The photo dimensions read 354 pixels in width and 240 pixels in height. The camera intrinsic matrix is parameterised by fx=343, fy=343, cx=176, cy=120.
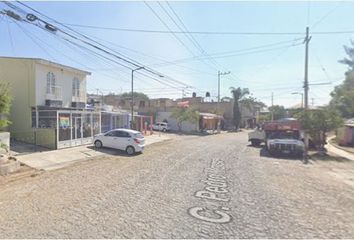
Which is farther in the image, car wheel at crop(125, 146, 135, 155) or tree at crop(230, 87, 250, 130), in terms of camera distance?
tree at crop(230, 87, 250, 130)

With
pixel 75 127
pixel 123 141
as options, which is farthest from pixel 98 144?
pixel 123 141

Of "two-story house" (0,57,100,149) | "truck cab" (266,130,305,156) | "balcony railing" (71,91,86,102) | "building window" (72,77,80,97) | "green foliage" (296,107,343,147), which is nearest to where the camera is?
"two-story house" (0,57,100,149)

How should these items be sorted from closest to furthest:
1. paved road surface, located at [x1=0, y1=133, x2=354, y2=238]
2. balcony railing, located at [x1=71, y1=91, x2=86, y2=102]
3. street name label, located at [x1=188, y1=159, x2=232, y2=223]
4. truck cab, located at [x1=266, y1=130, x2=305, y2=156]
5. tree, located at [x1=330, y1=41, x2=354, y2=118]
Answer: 1. paved road surface, located at [x1=0, y1=133, x2=354, y2=238]
2. street name label, located at [x1=188, y1=159, x2=232, y2=223]
3. truck cab, located at [x1=266, y1=130, x2=305, y2=156]
4. balcony railing, located at [x1=71, y1=91, x2=86, y2=102]
5. tree, located at [x1=330, y1=41, x2=354, y2=118]

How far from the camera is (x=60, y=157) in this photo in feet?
66.7

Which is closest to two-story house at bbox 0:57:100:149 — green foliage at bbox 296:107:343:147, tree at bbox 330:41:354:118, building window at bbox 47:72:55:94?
building window at bbox 47:72:55:94

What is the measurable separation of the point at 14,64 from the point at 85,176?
15.0 metres

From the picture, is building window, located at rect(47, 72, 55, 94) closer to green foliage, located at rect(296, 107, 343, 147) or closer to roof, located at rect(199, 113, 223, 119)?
green foliage, located at rect(296, 107, 343, 147)

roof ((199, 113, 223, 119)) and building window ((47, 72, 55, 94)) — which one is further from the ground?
building window ((47, 72, 55, 94))

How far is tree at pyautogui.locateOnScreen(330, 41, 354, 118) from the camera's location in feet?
186

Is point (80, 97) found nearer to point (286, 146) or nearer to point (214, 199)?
point (286, 146)

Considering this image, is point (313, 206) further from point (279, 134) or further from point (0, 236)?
point (279, 134)

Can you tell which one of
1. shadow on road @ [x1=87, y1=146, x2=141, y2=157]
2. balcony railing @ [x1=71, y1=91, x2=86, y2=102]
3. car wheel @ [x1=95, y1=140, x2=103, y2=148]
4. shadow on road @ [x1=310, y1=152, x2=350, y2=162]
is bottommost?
shadow on road @ [x1=310, y1=152, x2=350, y2=162]

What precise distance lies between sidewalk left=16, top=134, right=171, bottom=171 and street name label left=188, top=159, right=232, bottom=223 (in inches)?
320

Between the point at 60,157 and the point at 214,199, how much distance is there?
12.9 m
